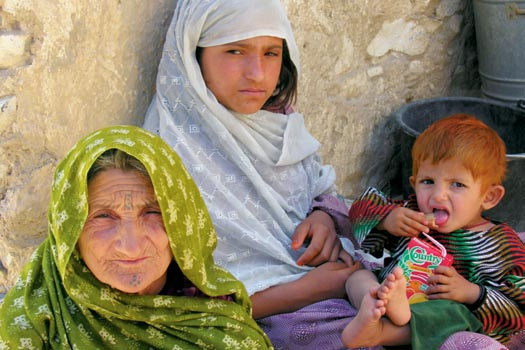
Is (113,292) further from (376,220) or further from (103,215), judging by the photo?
(376,220)

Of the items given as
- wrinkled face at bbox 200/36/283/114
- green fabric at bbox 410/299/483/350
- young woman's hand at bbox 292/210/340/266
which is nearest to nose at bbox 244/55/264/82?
wrinkled face at bbox 200/36/283/114

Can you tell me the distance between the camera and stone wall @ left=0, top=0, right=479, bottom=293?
2.28 m

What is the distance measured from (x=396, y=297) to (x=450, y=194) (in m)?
0.49

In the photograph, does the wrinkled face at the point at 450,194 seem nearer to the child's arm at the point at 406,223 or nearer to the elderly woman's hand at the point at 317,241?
the child's arm at the point at 406,223

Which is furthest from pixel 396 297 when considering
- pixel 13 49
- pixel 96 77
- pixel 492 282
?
pixel 13 49

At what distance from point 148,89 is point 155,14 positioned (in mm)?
270

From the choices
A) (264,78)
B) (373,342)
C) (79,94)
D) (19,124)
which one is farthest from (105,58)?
(373,342)

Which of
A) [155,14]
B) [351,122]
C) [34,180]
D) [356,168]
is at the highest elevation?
[155,14]

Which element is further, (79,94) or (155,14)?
(155,14)

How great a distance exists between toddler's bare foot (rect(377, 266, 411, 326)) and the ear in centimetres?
57

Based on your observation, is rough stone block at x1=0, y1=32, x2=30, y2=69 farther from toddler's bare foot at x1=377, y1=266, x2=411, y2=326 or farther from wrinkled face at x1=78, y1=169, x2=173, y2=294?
toddler's bare foot at x1=377, y1=266, x2=411, y2=326

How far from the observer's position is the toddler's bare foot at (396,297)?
200 cm

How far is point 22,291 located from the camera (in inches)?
73.5

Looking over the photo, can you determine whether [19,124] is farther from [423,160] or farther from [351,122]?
[351,122]
